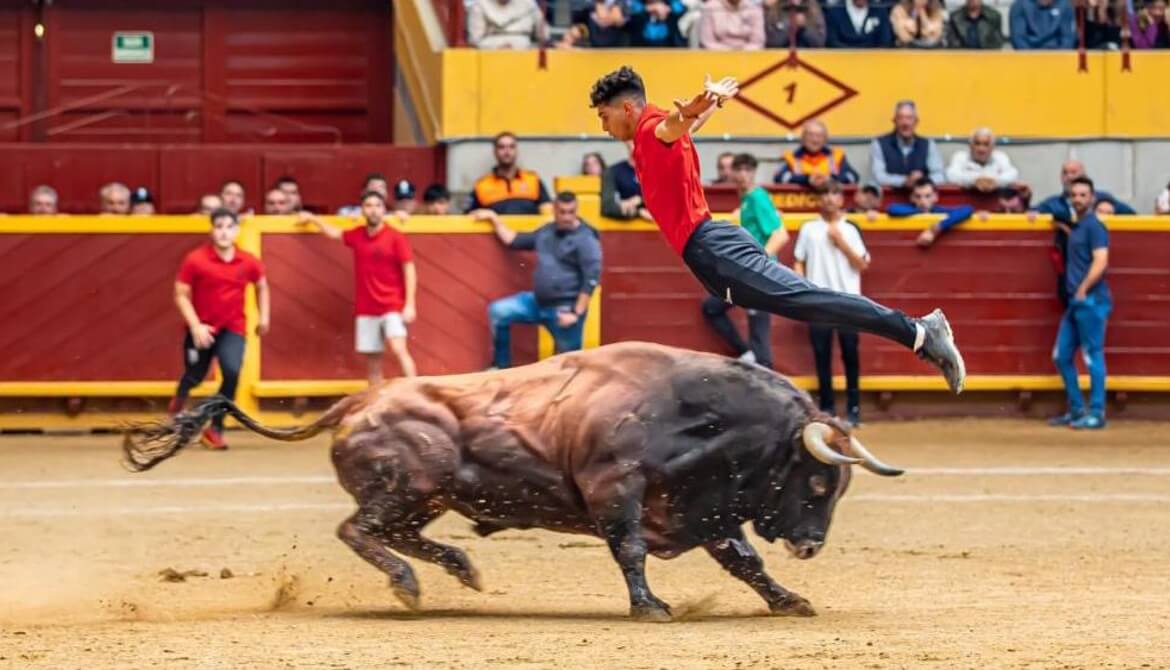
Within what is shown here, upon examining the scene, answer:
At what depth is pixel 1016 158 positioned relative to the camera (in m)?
18.0

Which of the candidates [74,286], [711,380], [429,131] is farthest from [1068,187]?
[711,380]

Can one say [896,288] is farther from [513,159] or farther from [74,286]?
[74,286]

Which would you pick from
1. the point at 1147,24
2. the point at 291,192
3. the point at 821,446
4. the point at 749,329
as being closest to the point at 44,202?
the point at 291,192

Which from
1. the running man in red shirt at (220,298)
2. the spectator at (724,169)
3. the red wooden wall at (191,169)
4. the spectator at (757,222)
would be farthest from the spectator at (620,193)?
the red wooden wall at (191,169)

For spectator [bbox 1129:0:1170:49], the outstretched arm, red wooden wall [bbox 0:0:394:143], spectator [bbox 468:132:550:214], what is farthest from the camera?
red wooden wall [bbox 0:0:394:143]

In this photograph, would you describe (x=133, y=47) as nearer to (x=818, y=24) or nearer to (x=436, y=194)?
(x=436, y=194)

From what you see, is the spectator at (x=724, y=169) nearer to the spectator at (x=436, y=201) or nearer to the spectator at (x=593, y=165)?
the spectator at (x=593, y=165)

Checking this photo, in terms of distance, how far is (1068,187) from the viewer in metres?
15.7

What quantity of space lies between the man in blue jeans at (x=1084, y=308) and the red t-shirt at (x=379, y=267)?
4400 mm

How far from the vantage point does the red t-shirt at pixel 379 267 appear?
15.1 metres

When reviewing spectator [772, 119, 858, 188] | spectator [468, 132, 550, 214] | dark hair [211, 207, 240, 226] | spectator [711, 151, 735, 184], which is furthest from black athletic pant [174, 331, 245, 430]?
spectator [772, 119, 858, 188]

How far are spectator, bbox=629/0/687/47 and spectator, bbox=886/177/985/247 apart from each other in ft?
8.40

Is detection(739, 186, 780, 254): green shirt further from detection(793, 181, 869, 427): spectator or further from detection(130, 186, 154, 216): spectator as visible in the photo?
detection(130, 186, 154, 216): spectator

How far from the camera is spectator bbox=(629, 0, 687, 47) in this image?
58.4ft
